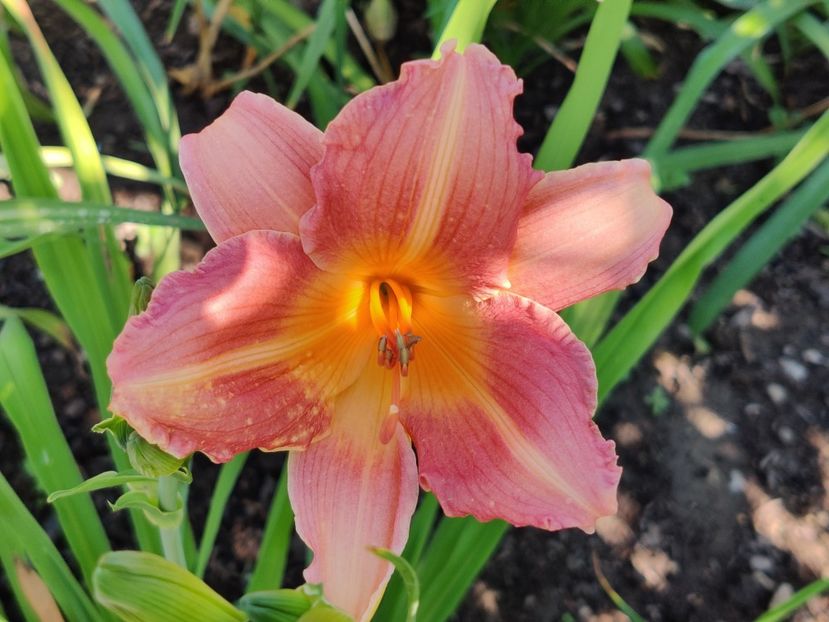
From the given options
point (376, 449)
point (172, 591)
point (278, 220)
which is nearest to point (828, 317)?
point (376, 449)

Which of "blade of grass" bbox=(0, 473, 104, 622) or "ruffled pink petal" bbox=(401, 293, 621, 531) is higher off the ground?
"ruffled pink petal" bbox=(401, 293, 621, 531)

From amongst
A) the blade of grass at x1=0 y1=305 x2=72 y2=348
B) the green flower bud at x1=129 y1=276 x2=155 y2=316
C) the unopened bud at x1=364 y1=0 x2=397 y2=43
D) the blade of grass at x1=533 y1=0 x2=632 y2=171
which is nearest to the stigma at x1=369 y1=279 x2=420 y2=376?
the green flower bud at x1=129 y1=276 x2=155 y2=316

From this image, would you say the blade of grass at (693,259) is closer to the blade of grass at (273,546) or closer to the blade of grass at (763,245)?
the blade of grass at (763,245)

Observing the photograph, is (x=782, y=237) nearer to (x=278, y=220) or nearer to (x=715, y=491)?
(x=715, y=491)

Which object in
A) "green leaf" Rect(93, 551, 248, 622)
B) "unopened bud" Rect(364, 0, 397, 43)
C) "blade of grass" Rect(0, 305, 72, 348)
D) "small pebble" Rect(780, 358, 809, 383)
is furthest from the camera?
"unopened bud" Rect(364, 0, 397, 43)

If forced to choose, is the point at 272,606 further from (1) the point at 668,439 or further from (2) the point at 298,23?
(2) the point at 298,23

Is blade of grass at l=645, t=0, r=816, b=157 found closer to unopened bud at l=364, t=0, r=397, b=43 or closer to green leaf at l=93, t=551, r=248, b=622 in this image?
unopened bud at l=364, t=0, r=397, b=43

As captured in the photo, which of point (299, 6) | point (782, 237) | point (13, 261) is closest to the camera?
point (782, 237)

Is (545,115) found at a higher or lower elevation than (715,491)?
higher
